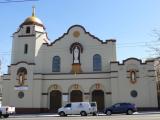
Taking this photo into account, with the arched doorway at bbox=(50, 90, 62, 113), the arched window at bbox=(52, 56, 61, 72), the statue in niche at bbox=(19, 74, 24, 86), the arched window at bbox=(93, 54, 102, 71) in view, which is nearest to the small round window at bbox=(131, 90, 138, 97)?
the arched window at bbox=(93, 54, 102, 71)

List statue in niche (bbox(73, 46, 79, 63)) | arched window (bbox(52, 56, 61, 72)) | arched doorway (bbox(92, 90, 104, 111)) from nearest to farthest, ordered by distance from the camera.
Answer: arched doorway (bbox(92, 90, 104, 111)) < statue in niche (bbox(73, 46, 79, 63)) < arched window (bbox(52, 56, 61, 72))

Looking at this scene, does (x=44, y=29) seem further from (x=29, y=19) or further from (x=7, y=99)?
(x=7, y=99)

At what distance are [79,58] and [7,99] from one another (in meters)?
12.7

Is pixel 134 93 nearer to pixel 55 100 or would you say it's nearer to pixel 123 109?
pixel 123 109

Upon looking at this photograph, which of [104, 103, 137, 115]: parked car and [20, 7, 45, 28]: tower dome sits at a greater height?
[20, 7, 45, 28]: tower dome

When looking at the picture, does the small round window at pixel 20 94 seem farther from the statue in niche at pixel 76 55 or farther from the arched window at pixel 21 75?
the statue in niche at pixel 76 55

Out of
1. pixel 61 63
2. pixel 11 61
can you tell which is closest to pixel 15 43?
pixel 11 61

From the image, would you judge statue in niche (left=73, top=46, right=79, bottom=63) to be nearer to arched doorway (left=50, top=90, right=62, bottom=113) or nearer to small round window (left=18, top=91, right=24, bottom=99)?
arched doorway (left=50, top=90, right=62, bottom=113)

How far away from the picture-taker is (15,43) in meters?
51.0

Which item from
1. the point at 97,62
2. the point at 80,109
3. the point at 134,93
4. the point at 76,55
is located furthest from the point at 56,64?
the point at 80,109

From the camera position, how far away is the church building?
4544cm

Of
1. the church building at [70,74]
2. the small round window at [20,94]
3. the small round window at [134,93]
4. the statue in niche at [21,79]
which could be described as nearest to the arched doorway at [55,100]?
the church building at [70,74]

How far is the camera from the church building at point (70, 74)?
4544cm

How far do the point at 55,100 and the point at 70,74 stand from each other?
457 centimetres
